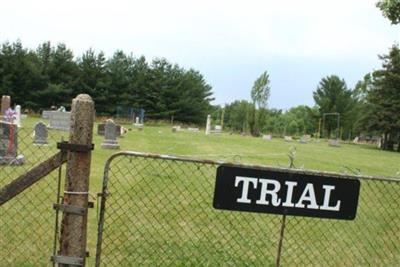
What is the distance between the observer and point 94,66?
71.3 meters

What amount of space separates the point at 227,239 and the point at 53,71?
6453 centimetres

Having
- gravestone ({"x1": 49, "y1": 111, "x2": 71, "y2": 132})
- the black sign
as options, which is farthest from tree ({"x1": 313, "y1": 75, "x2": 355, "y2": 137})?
the black sign

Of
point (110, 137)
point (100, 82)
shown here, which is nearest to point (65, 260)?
point (110, 137)

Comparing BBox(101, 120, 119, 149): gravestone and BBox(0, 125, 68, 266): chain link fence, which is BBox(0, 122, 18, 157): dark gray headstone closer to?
BBox(0, 125, 68, 266): chain link fence

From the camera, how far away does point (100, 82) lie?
69.5 meters

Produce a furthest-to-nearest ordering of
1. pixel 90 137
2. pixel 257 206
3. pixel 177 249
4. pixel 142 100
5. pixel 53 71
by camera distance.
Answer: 1. pixel 142 100
2. pixel 53 71
3. pixel 177 249
4. pixel 257 206
5. pixel 90 137

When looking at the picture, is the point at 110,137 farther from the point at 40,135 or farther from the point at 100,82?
the point at 100,82

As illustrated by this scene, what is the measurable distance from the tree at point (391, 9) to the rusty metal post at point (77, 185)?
33.6 feet

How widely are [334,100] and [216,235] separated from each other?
81.6 m

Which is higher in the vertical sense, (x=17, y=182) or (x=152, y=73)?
(x=152, y=73)

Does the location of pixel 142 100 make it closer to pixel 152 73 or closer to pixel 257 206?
pixel 152 73

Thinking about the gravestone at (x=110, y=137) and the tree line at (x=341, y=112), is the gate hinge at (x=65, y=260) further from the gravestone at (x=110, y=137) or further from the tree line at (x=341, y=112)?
the tree line at (x=341, y=112)

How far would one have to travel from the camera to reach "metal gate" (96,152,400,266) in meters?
6.28

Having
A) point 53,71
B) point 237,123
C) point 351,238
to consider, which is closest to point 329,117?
point 237,123
